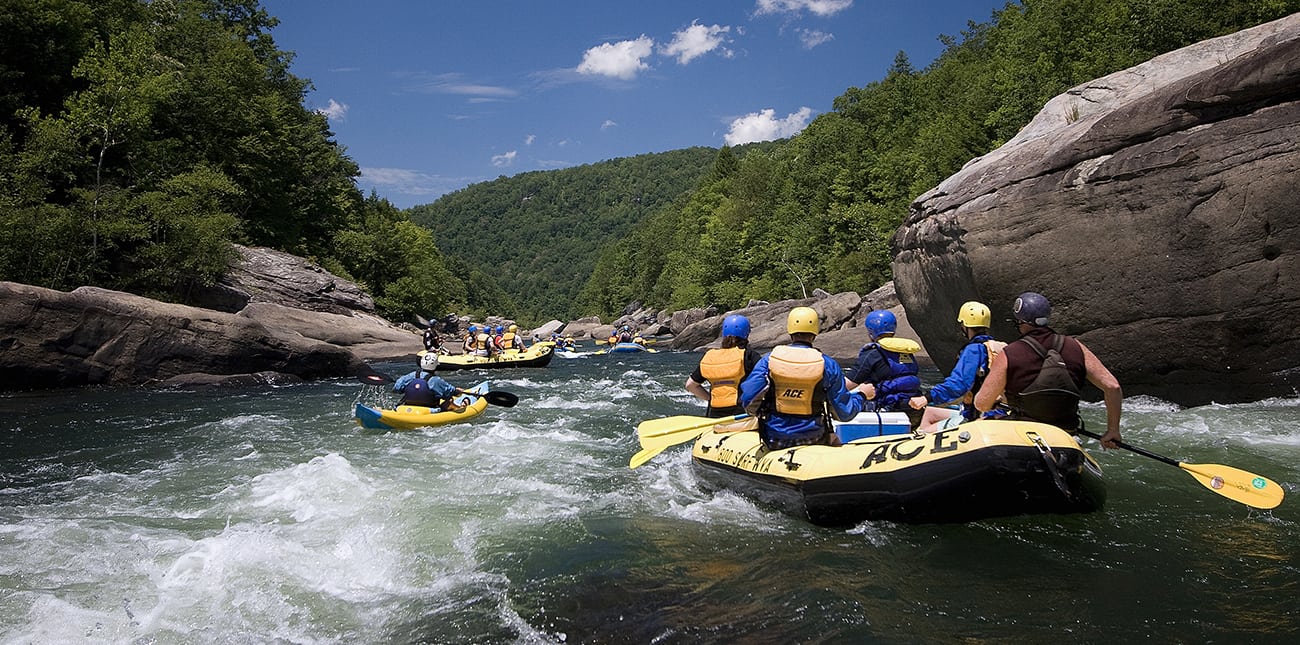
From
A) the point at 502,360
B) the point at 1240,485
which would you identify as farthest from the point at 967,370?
the point at 502,360

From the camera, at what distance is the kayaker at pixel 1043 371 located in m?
5.20

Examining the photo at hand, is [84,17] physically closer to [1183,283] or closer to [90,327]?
[90,327]

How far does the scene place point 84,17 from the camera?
80.4ft

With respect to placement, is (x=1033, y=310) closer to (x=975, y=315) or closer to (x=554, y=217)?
(x=975, y=315)

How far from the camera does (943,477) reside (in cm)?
501

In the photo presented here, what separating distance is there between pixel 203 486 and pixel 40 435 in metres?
4.60

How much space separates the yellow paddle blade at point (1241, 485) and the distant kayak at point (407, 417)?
908 cm

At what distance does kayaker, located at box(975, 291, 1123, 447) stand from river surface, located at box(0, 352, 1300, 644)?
2.66ft

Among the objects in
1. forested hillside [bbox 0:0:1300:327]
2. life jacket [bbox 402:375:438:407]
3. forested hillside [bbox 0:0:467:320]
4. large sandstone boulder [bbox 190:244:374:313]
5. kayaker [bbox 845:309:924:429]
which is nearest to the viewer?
kayaker [bbox 845:309:924:429]

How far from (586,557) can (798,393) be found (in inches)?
78.5

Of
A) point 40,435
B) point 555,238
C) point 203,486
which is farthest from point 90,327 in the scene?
point 555,238

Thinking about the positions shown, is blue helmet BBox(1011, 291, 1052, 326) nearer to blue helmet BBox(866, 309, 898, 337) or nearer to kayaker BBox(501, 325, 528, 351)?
blue helmet BBox(866, 309, 898, 337)

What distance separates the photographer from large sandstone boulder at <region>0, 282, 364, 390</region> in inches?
546

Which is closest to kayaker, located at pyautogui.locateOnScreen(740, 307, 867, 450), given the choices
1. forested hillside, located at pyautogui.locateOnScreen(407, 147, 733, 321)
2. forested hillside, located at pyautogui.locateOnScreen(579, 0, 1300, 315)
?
forested hillside, located at pyautogui.locateOnScreen(579, 0, 1300, 315)
